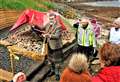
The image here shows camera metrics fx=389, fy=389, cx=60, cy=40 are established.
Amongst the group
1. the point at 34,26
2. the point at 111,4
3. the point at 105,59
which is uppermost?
the point at 105,59

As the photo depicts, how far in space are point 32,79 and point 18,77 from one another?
467cm

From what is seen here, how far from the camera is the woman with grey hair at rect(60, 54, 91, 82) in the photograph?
4.88m

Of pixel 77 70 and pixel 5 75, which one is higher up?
pixel 77 70

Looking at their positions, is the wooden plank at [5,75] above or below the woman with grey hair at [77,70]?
below

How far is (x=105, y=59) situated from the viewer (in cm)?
457

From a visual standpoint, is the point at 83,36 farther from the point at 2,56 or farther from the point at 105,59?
the point at 105,59

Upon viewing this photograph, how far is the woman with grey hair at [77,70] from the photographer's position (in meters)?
4.88

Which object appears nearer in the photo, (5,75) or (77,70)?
(77,70)

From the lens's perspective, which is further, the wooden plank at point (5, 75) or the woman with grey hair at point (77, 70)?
the wooden plank at point (5, 75)

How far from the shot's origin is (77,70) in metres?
4.95

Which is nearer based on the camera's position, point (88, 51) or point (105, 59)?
point (105, 59)

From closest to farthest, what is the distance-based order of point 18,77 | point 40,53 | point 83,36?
point 18,77, point 83,36, point 40,53

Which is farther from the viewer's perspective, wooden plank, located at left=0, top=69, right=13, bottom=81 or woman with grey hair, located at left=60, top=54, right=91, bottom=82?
wooden plank, located at left=0, top=69, right=13, bottom=81

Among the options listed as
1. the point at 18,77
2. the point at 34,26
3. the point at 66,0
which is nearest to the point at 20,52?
the point at 34,26
